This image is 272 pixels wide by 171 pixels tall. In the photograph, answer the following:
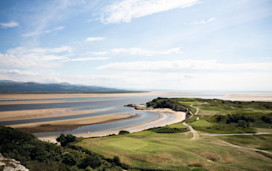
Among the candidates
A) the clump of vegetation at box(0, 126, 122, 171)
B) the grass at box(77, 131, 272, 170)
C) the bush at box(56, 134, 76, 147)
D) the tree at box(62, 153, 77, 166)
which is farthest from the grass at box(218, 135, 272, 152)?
the bush at box(56, 134, 76, 147)

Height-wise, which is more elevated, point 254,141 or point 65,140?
point 65,140

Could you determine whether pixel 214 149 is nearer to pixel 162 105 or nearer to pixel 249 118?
pixel 249 118

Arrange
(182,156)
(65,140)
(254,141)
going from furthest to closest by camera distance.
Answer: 1. (254,141)
2. (65,140)
3. (182,156)

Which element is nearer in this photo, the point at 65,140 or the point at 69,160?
Answer: the point at 69,160

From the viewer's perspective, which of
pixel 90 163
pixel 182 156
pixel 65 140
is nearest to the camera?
pixel 90 163

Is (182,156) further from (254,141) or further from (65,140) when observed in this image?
(254,141)

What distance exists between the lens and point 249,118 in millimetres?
45438

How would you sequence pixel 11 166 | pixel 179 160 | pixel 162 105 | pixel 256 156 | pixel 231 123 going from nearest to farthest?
pixel 11 166
pixel 179 160
pixel 256 156
pixel 231 123
pixel 162 105

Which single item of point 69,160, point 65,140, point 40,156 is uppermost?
point 40,156

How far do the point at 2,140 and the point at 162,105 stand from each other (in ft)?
271

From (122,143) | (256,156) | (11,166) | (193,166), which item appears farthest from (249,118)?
(11,166)

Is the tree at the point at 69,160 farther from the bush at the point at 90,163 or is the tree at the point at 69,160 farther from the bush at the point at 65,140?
the bush at the point at 65,140

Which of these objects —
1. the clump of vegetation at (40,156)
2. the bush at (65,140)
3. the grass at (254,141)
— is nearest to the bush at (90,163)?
the clump of vegetation at (40,156)

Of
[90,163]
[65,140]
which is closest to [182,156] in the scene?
[90,163]
